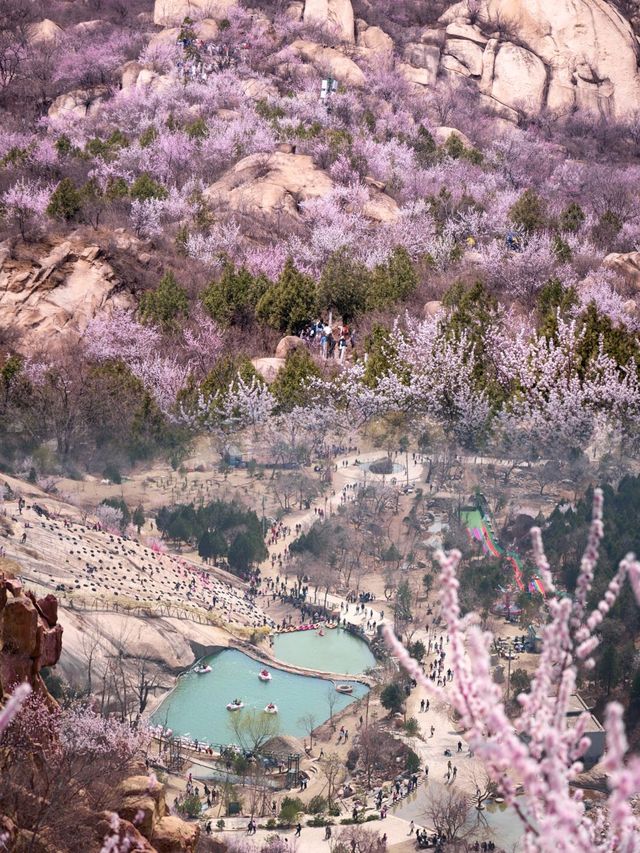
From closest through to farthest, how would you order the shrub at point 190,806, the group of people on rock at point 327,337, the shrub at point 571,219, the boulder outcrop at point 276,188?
the shrub at point 190,806 < the group of people on rock at point 327,337 < the shrub at point 571,219 < the boulder outcrop at point 276,188

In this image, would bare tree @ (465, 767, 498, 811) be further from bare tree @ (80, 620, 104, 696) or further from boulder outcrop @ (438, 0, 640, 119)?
boulder outcrop @ (438, 0, 640, 119)

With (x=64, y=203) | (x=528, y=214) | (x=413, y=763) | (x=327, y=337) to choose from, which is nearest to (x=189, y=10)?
(x=64, y=203)

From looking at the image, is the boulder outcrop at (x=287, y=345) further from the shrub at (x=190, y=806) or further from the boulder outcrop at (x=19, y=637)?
the boulder outcrop at (x=19, y=637)

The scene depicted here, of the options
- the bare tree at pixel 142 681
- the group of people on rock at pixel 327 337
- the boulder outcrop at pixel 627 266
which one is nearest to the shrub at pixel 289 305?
the group of people on rock at pixel 327 337

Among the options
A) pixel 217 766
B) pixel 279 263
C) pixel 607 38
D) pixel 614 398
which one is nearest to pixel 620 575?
pixel 217 766

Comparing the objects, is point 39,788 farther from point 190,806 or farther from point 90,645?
point 90,645

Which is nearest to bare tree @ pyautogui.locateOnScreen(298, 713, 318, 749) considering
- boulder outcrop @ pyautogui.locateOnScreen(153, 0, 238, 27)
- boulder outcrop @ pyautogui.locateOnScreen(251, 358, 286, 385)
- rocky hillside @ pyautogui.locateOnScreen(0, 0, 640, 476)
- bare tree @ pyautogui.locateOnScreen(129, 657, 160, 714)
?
bare tree @ pyautogui.locateOnScreen(129, 657, 160, 714)
